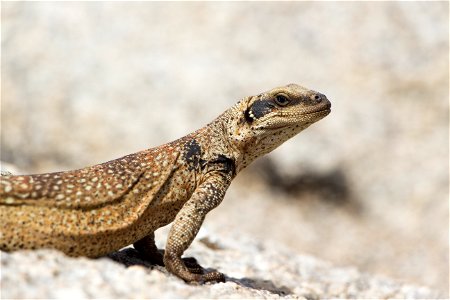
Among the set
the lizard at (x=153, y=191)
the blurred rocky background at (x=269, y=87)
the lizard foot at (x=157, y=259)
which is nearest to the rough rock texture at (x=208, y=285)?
the lizard foot at (x=157, y=259)

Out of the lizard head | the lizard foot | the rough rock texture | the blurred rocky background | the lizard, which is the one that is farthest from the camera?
the blurred rocky background

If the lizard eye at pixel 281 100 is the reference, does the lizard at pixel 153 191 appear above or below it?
below

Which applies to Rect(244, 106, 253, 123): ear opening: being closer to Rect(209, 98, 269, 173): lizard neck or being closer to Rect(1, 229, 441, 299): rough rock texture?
Rect(209, 98, 269, 173): lizard neck

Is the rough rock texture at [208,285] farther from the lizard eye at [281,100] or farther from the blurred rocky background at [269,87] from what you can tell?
the blurred rocky background at [269,87]

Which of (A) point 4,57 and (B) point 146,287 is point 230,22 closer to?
(A) point 4,57

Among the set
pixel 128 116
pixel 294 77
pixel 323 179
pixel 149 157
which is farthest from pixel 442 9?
pixel 149 157

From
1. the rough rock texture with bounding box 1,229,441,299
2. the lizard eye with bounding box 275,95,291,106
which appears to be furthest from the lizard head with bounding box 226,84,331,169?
the rough rock texture with bounding box 1,229,441,299
